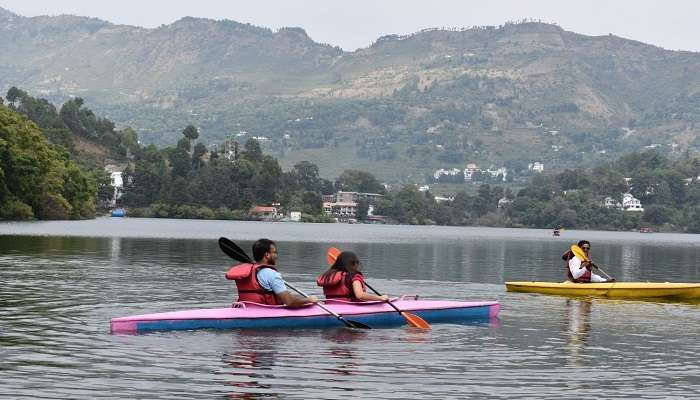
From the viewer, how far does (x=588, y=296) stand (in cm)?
3897

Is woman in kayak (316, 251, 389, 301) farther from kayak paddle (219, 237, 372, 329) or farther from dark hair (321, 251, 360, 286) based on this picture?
kayak paddle (219, 237, 372, 329)

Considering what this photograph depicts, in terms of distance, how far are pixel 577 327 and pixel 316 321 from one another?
731cm

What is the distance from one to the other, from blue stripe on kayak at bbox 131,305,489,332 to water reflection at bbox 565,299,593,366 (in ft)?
8.05

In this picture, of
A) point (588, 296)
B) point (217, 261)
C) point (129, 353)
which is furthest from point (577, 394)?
point (217, 261)

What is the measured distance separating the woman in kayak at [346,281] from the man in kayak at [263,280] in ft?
4.48

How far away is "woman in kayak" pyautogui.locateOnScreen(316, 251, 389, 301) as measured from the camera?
26438 mm

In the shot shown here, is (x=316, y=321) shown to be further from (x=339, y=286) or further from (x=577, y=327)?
(x=577, y=327)

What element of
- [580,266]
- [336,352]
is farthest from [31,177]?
[336,352]

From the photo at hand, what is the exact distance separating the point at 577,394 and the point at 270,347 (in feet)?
22.1

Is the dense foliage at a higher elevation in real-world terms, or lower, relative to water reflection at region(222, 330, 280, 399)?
higher

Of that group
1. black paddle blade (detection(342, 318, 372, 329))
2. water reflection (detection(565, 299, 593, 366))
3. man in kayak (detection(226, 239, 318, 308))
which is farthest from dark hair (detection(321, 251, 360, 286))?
water reflection (detection(565, 299, 593, 366))

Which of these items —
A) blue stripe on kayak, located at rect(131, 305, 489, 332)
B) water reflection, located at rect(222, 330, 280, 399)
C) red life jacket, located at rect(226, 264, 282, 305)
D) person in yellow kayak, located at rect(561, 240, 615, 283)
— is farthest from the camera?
person in yellow kayak, located at rect(561, 240, 615, 283)

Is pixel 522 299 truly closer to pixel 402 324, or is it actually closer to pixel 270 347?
pixel 402 324

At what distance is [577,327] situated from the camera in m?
28.8
